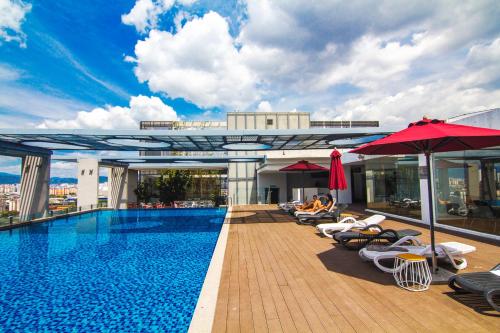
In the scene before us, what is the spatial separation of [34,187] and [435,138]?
18177 mm

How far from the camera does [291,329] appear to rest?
3.03 m

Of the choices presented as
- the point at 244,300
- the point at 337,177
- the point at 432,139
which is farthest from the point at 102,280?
the point at 337,177

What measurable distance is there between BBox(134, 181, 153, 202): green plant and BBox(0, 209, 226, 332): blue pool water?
45.4 ft

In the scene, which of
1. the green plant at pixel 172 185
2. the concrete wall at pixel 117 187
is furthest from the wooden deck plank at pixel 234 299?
the green plant at pixel 172 185

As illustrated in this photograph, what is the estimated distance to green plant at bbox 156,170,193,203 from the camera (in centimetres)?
2542

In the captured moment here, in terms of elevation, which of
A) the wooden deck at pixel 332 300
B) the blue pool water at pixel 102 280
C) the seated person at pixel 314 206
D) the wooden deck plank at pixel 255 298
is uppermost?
the seated person at pixel 314 206

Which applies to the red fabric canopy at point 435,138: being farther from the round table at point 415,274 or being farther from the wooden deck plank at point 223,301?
the wooden deck plank at point 223,301

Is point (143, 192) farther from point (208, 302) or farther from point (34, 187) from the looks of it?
point (208, 302)

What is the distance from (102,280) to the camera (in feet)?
21.0

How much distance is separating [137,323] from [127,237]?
25.2ft

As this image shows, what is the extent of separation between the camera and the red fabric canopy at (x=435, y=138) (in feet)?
12.2

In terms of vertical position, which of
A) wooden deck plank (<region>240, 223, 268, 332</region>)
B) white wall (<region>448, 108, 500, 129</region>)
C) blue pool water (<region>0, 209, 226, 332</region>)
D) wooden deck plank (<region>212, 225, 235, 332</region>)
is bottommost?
blue pool water (<region>0, 209, 226, 332</region>)

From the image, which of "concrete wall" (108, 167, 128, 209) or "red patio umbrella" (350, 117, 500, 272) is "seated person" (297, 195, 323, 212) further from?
"concrete wall" (108, 167, 128, 209)

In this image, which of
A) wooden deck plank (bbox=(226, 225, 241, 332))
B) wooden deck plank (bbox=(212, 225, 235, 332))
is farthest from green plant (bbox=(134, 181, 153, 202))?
wooden deck plank (bbox=(212, 225, 235, 332))
